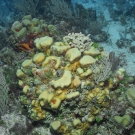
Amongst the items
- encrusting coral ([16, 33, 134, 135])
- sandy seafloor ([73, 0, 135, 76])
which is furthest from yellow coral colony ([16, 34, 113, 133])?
sandy seafloor ([73, 0, 135, 76])

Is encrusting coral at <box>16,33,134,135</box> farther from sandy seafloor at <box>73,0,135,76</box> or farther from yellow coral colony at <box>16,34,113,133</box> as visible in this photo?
sandy seafloor at <box>73,0,135,76</box>

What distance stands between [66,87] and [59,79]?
0.22 meters

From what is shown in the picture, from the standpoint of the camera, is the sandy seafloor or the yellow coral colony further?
the sandy seafloor

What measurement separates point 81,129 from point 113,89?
1299 mm

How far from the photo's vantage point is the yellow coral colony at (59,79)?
12.9 ft

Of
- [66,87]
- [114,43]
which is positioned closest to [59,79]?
[66,87]

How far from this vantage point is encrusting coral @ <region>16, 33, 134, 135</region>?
13.0 ft

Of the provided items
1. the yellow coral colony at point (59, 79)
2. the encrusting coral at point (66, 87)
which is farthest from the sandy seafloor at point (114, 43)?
the yellow coral colony at point (59, 79)

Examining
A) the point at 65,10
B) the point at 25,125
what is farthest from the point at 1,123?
the point at 65,10

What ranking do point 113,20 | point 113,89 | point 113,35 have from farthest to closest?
1. point 113,20
2. point 113,35
3. point 113,89

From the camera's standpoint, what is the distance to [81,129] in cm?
430

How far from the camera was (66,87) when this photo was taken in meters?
3.92

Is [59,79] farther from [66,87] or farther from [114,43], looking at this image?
[114,43]

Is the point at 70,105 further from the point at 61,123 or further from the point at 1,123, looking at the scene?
the point at 1,123
